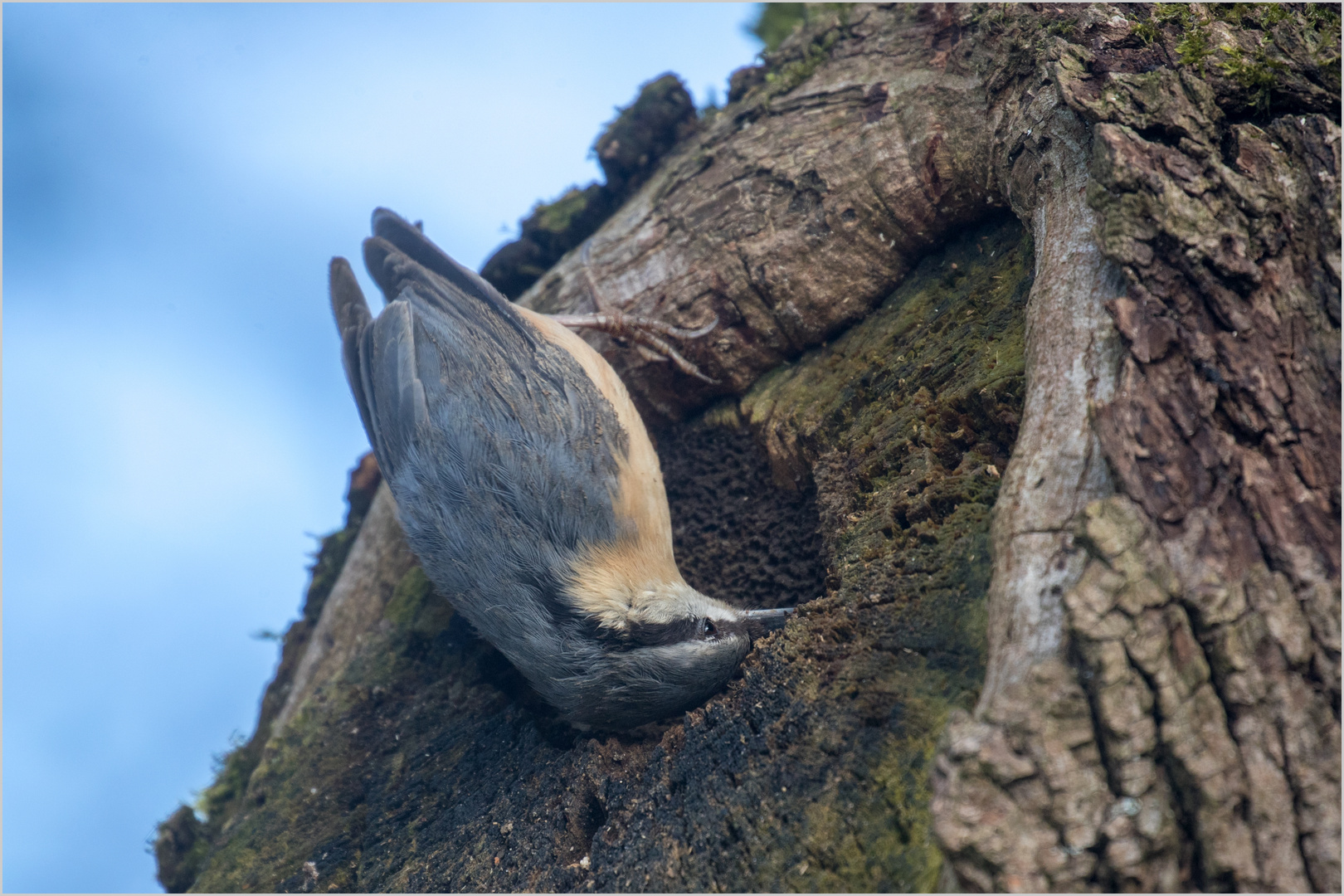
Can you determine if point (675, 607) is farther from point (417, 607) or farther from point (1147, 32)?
point (1147, 32)

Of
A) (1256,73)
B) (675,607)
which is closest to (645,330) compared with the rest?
(675,607)

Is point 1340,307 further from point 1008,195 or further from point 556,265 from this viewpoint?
point 556,265

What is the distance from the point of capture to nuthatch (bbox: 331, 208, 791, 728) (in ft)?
8.85

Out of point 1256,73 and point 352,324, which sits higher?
point 352,324

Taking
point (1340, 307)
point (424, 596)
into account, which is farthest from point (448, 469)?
point (1340, 307)

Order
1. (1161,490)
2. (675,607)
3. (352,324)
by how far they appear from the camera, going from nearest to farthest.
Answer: (1161,490), (675,607), (352,324)

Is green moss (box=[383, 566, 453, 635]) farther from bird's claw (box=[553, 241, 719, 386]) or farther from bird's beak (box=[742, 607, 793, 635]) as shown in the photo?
bird's beak (box=[742, 607, 793, 635])

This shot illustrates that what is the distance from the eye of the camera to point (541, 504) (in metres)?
3.00

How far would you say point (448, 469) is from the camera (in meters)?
3.07

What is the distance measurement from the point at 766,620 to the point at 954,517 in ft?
2.65

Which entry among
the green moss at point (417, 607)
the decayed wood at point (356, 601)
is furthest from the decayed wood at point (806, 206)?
the decayed wood at point (356, 601)

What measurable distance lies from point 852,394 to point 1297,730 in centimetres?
180

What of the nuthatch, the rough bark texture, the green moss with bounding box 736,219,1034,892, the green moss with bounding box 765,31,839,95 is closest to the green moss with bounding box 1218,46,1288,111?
the rough bark texture

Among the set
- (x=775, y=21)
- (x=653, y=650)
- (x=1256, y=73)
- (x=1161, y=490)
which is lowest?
(x=1161, y=490)
